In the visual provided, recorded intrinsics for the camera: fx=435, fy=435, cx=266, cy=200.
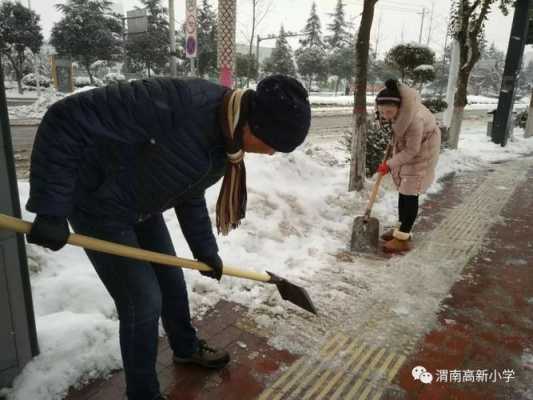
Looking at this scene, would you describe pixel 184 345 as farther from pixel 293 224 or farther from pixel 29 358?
pixel 293 224

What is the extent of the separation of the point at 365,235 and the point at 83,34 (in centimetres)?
2454

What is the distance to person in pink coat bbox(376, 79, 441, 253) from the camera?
12.5 feet

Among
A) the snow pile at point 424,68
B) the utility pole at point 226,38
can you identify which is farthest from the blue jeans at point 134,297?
the snow pile at point 424,68

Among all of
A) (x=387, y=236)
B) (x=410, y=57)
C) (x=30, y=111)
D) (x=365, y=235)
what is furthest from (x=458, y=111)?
(x=30, y=111)

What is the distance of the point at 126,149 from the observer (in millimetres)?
1541

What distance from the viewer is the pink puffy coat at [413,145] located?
3816 millimetres

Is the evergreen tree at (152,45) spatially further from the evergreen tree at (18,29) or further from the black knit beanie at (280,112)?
the black knit beanie at (280,112)

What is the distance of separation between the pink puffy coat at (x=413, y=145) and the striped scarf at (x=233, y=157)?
2365mm

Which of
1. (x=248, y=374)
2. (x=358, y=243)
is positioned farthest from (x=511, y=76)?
(x=248, y=374)

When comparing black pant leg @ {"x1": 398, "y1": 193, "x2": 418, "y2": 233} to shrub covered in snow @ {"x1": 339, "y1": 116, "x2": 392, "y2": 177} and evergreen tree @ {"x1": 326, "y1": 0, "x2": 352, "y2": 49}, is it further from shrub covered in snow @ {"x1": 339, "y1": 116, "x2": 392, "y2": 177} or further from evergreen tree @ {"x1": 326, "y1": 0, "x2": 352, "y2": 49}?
evergreen tree @ {"x1": 326, "y1": 0, "x2": 352, "y2": 49}

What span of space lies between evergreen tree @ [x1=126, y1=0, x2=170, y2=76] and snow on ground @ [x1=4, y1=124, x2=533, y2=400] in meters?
24.3

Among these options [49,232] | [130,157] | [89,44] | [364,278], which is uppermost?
[89,44]

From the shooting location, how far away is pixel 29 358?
6.78 ft

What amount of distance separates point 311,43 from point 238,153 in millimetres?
45187
